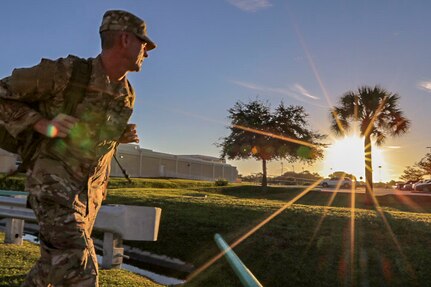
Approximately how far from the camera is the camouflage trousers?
2.14 meters

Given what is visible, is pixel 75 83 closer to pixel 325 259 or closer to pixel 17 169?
pixel 17 169

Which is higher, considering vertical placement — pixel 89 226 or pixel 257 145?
pixel 257 145

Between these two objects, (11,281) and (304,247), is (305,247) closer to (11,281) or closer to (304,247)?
(304,247)

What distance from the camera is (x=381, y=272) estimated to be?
6.04 meters

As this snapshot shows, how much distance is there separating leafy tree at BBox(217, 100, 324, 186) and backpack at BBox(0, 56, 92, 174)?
3264cm

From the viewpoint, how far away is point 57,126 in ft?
7.20

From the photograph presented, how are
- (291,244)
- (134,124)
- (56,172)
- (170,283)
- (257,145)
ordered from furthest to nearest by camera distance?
Answer: 1. (257,145)
2. (291,244)
3. (170,283)
4. (134,124)
5. (56,172)

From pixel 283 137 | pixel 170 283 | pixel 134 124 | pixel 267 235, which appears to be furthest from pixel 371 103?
pixel 134 124

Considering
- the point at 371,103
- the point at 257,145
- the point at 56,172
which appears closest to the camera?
the point at 56,172

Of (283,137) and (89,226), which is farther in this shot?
(283,137)

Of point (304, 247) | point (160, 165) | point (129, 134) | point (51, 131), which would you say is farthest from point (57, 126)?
point (160, 165)

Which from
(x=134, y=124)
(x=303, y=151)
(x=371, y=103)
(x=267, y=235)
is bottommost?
(x=267, y=235)

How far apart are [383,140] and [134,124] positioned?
2812cm

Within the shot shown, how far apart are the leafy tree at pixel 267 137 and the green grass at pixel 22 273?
30.0 m
